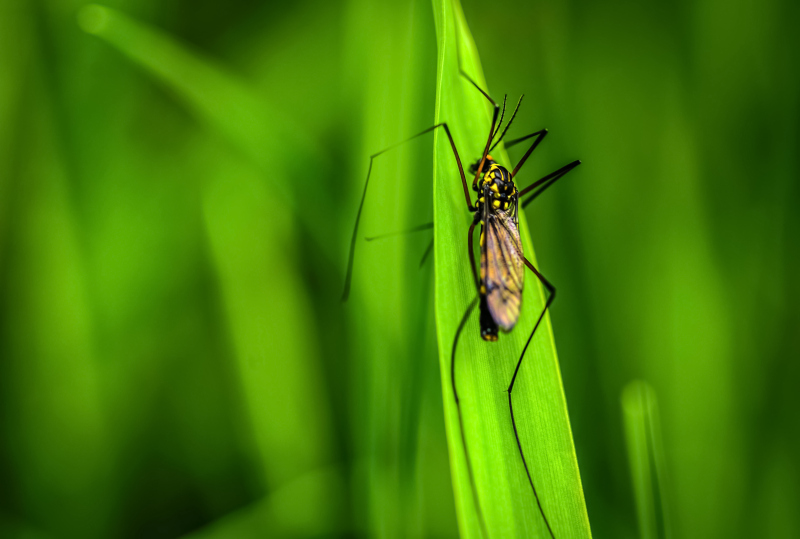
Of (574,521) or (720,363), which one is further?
(720,363)

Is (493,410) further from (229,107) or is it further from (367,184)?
(229,107)

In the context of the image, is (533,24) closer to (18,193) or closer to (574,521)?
(574,521)

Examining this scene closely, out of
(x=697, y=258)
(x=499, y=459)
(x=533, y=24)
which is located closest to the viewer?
(x=499, y=459)

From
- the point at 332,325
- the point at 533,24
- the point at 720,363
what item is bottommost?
the point at 720,363

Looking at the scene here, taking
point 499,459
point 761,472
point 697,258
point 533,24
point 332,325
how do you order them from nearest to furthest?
point 499,459, point 761,472, point 697,258, point 332,325, point 533,24

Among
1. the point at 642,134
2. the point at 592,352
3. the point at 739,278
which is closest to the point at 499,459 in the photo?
the point at 592,352

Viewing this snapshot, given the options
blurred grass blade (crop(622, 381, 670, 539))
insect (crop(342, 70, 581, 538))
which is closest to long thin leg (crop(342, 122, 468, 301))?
insect (crop(342, 70, 581, 538))
